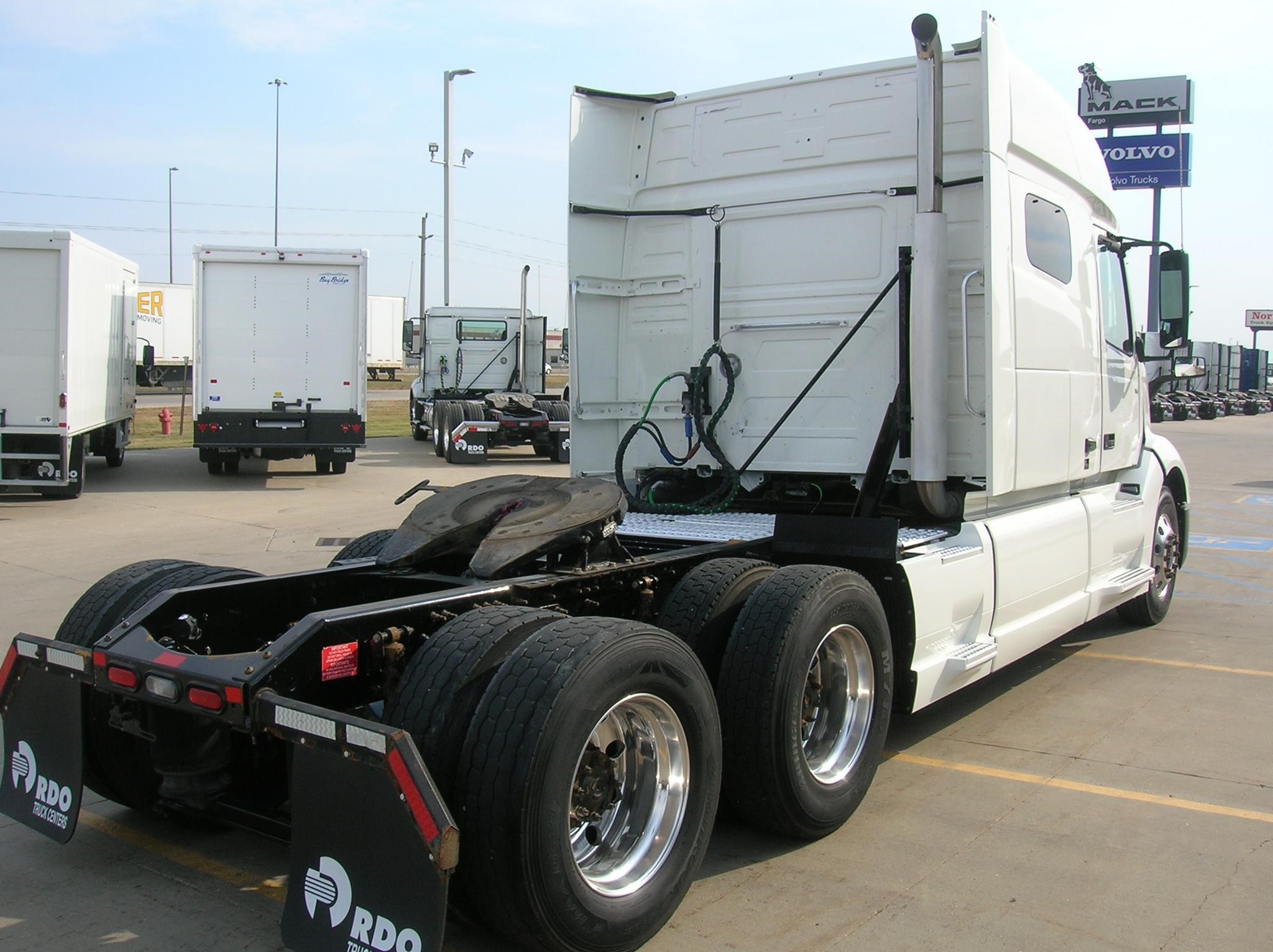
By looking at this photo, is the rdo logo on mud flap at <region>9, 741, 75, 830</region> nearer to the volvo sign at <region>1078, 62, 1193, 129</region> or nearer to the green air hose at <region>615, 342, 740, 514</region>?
the green air hose at <region>615, 342, 740, 514</region>

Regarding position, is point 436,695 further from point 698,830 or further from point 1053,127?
point 1053,127

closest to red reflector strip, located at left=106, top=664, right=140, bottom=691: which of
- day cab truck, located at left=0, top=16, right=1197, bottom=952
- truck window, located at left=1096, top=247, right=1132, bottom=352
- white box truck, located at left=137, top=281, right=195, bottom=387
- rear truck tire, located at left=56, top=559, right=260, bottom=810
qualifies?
day cab truck, located at left=0, top=16, right=1197, bottom=952

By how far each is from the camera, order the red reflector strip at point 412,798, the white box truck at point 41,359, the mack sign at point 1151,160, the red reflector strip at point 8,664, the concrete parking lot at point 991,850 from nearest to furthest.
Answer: the red reflector strip at point 412,798, the concrete parking lot at point 991,850, the red reflector strip at point 8,664, the white box truck at point 41,359, the mack sign at point 1151,160

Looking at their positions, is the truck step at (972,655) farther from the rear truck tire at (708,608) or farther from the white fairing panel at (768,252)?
the rear truck tire at (708,608)

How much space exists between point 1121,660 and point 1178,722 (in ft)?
4.61

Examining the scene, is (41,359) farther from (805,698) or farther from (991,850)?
(991,850)

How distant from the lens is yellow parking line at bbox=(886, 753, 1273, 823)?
464cm

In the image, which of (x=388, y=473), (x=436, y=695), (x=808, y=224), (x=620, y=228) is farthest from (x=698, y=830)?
(x=388, y=473)

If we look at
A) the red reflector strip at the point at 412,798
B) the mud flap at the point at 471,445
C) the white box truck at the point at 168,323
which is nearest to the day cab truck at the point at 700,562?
the red reflector strip at the point at 412,798

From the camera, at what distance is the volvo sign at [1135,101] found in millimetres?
45188

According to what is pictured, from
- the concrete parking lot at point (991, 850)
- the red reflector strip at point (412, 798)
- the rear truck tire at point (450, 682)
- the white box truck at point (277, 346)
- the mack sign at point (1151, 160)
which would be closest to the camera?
the red reflector strip at point (412, 798)

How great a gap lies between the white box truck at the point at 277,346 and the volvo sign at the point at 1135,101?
3684 cm

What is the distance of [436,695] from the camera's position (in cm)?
328

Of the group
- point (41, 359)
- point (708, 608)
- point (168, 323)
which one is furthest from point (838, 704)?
point (168, 323)
